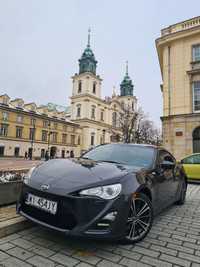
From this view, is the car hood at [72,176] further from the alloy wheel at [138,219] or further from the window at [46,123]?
the window at [46,123]

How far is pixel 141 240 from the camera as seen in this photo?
2895 millimetres

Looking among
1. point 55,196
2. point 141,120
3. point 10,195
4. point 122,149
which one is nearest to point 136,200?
point 55,196

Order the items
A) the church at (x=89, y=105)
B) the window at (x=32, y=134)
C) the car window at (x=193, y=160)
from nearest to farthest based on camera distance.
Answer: the car window at (x=193, y=160) < the window at (x=32, y=134) < the church at (x=89, y=105)

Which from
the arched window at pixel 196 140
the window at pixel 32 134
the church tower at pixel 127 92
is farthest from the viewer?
the church tower at pixel 127 92

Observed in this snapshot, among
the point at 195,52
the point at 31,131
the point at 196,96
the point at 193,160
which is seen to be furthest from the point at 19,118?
the point at 193,160

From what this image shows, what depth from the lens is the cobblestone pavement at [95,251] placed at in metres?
2.28

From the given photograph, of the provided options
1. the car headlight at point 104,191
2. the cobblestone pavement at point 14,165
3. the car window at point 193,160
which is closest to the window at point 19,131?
the cobblestone pavement at point 14,165

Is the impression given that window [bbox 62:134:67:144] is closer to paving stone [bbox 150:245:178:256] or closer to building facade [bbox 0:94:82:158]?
building facade [bbox 0:94:82:158]

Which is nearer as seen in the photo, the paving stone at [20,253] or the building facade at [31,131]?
the paving stone at [20,253]

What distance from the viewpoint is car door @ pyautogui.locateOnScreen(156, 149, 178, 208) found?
12.0ft

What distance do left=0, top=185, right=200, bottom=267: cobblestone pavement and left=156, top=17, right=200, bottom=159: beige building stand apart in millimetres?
14138

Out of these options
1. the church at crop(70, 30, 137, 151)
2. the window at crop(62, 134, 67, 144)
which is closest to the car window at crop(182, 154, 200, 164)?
the window at crop(62, 134, 67, 144)

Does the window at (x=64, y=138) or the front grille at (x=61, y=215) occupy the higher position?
the window at (x=64, y=138)

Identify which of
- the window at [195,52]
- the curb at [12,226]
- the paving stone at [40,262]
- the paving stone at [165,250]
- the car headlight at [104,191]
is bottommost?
the paving stone at [165,250]
